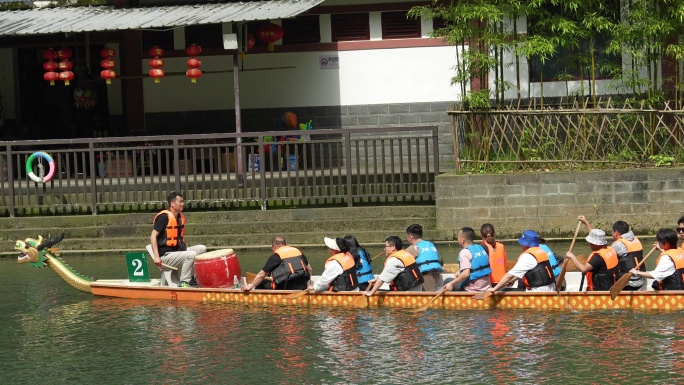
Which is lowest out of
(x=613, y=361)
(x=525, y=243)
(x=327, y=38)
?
(x=613, y=361)

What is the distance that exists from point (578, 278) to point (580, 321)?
2.03m

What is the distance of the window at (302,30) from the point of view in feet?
83.7

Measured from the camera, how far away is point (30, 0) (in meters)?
26.3

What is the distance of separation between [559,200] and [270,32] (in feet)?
24.1

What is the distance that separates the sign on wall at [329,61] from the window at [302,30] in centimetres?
38

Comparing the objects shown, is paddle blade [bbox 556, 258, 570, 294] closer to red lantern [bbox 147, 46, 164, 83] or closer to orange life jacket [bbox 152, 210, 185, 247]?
orange life jacket [bbox 152, 210, 185, 247]

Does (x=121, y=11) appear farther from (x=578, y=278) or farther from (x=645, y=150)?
(x=578, y=278)

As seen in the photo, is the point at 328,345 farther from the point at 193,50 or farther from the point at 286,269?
the point at 193,50

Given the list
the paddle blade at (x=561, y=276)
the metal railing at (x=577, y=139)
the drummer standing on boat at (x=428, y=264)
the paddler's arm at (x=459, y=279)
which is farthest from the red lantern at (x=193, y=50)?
the paddle blade at (x=561, y=276)

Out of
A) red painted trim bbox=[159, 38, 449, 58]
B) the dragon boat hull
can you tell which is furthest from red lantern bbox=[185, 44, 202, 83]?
the dragon boat hull

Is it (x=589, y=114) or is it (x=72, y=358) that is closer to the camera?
(x=72, y=358)

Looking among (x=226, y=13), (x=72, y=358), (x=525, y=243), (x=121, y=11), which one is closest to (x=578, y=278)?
(x=525, y=243)

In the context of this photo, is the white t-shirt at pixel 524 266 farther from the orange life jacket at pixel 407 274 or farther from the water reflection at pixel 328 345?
the orange life jacket at pixel 407 274

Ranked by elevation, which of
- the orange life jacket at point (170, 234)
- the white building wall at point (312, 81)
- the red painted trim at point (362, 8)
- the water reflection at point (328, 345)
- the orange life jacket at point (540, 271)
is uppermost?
the red painted trim at point (362, 8)
